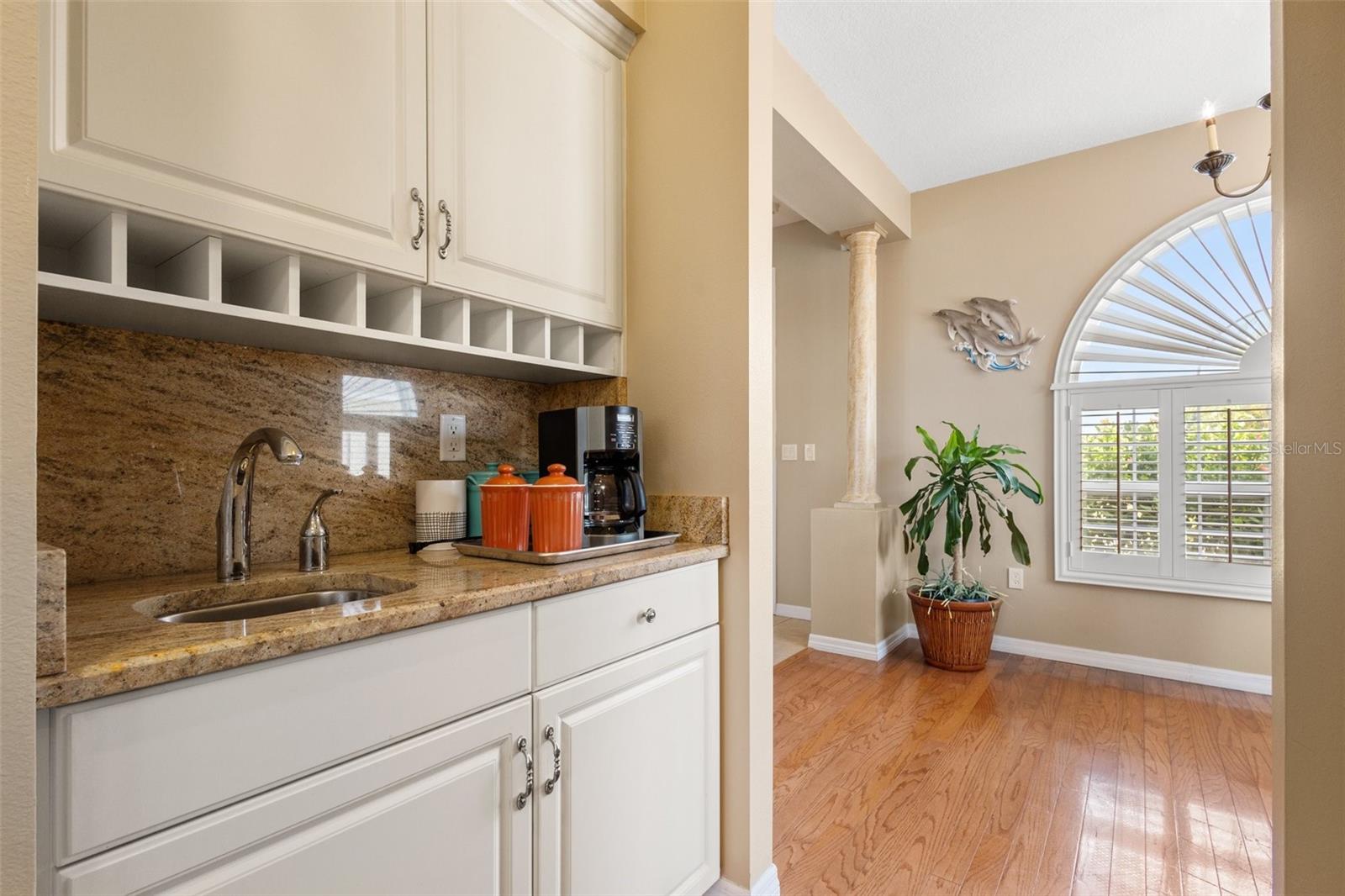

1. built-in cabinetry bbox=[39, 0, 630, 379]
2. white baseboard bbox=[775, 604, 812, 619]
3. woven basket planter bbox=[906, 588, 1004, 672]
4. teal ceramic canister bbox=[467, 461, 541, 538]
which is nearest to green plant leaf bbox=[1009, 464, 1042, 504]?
woven basket planter bbox=[906, 588, 1004, 672]

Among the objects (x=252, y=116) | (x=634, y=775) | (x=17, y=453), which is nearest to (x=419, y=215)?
(x=252, y=116)

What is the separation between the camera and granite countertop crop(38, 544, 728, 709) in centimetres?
71

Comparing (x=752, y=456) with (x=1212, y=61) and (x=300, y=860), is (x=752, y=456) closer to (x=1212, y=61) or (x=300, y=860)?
(x=300, y=860)

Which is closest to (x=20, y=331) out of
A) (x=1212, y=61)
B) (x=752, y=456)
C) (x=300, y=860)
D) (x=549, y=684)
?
(x=300, y=860)

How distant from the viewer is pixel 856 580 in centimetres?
362

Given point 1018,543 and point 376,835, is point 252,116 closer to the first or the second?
point 376,835

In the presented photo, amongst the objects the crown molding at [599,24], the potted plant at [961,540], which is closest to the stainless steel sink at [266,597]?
the crown molding at [599,24]

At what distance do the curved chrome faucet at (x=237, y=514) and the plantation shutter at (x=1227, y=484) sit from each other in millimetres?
3702

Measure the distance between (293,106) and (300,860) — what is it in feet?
3.91

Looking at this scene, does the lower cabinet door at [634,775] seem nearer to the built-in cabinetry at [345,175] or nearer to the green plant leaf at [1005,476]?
the built-in cabinetry at [345,175]

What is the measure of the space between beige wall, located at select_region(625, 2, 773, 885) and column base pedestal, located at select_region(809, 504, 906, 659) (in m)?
2.05

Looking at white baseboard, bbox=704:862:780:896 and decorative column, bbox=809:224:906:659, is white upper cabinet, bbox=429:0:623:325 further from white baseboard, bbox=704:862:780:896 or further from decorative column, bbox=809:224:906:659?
decorative column, bbox=809:224:906:659

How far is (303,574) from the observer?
4.19 ft

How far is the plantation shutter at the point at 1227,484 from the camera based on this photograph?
2.95 meters
